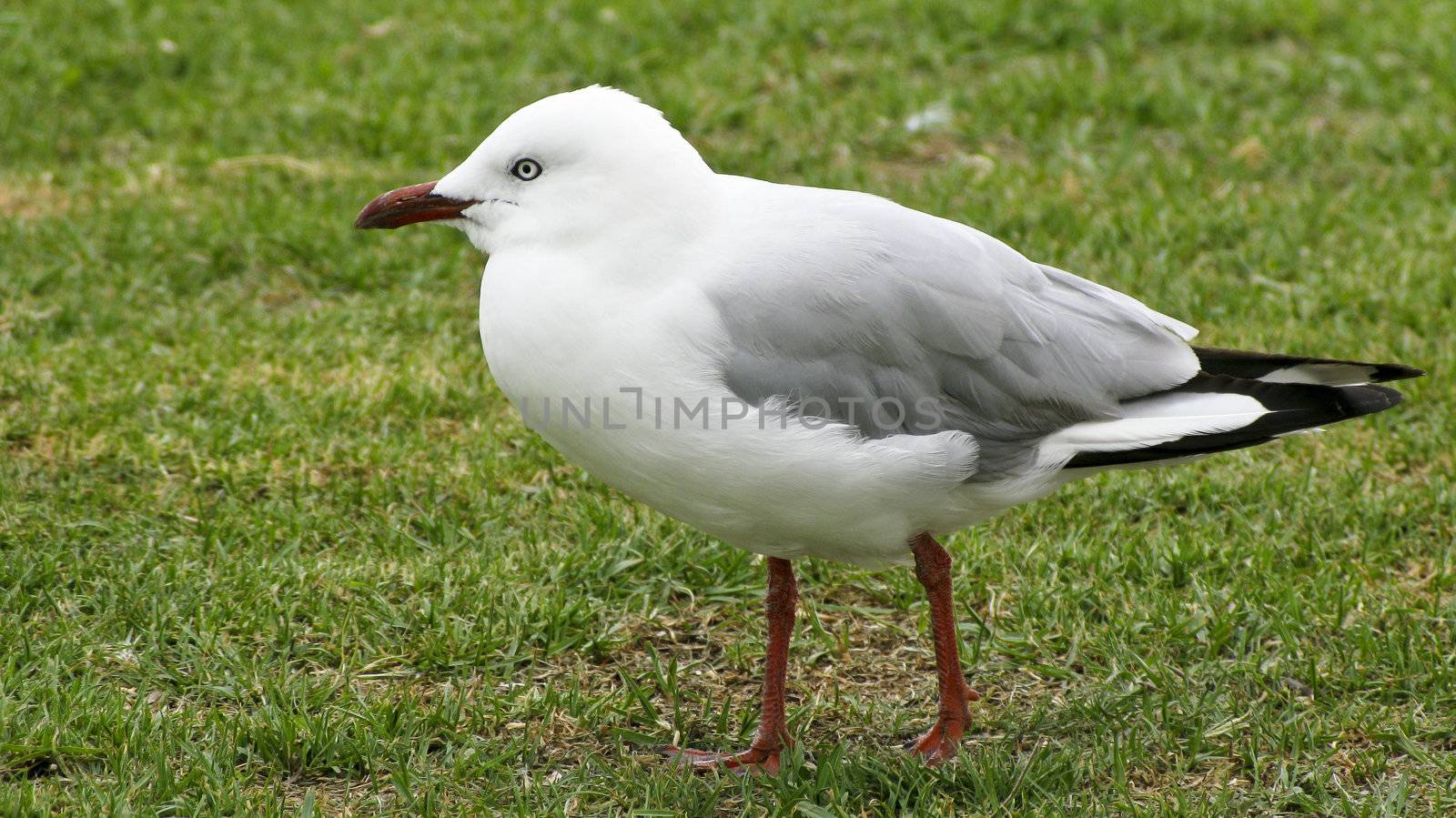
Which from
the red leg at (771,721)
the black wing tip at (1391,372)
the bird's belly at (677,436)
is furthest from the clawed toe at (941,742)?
the black wing tip at (1391,372)

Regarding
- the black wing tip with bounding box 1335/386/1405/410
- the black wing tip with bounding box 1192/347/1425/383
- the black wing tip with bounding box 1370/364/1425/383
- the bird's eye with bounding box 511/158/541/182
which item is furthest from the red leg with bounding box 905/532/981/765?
the bird's eye with bounding box 511/158/541/182

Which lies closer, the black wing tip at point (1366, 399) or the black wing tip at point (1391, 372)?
the black wing tip at point (1366, 399)

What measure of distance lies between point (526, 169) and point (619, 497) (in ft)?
5.08

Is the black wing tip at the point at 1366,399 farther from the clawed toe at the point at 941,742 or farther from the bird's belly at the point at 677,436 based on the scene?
the clawed toe at the point at 941,742

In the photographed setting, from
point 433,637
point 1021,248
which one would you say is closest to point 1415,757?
point 433,637

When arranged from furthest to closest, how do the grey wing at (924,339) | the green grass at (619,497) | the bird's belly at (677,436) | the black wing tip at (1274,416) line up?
the green grass at (619,497) → the black wing tip at (1274,416) → the grey wing at (924,339) → the bird's belly at (677,436)

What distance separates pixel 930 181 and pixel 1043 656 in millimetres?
3002

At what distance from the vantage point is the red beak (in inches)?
131

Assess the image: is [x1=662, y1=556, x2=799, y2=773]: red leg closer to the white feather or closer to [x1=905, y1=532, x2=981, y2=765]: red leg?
[x1=905, y1=532, x2=981, y2=765]: red leg

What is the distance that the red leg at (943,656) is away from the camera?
11.6ft

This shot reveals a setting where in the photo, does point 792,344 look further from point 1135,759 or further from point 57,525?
point 57,525

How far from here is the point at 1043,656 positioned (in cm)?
395

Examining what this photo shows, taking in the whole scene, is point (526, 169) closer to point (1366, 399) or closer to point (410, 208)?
point (410, 208)

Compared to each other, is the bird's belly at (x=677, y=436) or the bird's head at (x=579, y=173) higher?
the bird's head at (x=579, y=173)
